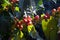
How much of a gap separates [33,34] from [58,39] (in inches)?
6.6

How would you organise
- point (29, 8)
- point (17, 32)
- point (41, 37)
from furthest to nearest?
point (29, 8) → point (17, 32) → point (41, 37)

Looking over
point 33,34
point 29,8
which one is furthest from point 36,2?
point 33,34

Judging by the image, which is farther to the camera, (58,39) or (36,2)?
(36,2)

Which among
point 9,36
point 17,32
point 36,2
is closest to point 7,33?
point 9,36

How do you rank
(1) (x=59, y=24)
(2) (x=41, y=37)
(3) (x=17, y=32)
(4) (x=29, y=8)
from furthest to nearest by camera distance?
(4) (x=29, y=8) → (3) (x=17, y=32) → (2) (x=41, y=37) → (1) (x=59, y=24)

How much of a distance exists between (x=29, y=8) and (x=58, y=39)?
0.45 metres

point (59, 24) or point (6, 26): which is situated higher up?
point (59, 24)

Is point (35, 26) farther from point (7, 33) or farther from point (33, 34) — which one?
point (7, 33)

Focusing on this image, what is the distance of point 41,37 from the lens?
157 cm

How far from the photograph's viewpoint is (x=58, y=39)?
149 cm

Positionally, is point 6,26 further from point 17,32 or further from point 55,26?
point 55,26

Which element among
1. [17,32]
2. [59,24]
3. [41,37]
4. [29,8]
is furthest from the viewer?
[29,8]

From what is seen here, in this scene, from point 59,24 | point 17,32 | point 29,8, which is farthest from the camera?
point 29,8

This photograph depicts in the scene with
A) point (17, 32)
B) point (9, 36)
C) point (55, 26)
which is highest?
point (55, 26)
